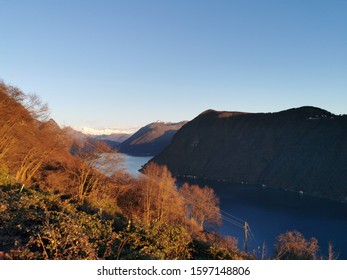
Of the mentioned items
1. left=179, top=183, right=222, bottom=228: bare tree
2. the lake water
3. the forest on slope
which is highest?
the forest on slope

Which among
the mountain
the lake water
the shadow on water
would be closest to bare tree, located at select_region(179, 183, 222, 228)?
the lake water

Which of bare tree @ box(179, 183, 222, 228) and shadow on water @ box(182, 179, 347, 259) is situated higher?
bare tree @ box(179, 183, 222, 228)

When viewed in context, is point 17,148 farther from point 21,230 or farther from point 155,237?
point 155,237

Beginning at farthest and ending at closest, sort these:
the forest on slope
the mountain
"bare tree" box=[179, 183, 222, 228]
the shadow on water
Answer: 1. the mountain
2. "bare tree" box=[179, 183, 222, 228]
3. the shadow on water
4. the forest on slope

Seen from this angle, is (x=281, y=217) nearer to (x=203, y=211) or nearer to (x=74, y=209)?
(x=203, y=211)

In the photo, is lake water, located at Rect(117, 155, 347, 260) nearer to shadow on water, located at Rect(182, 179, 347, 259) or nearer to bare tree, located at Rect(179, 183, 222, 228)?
shadow on water, located at Rect(182, 179, 347, 259)
